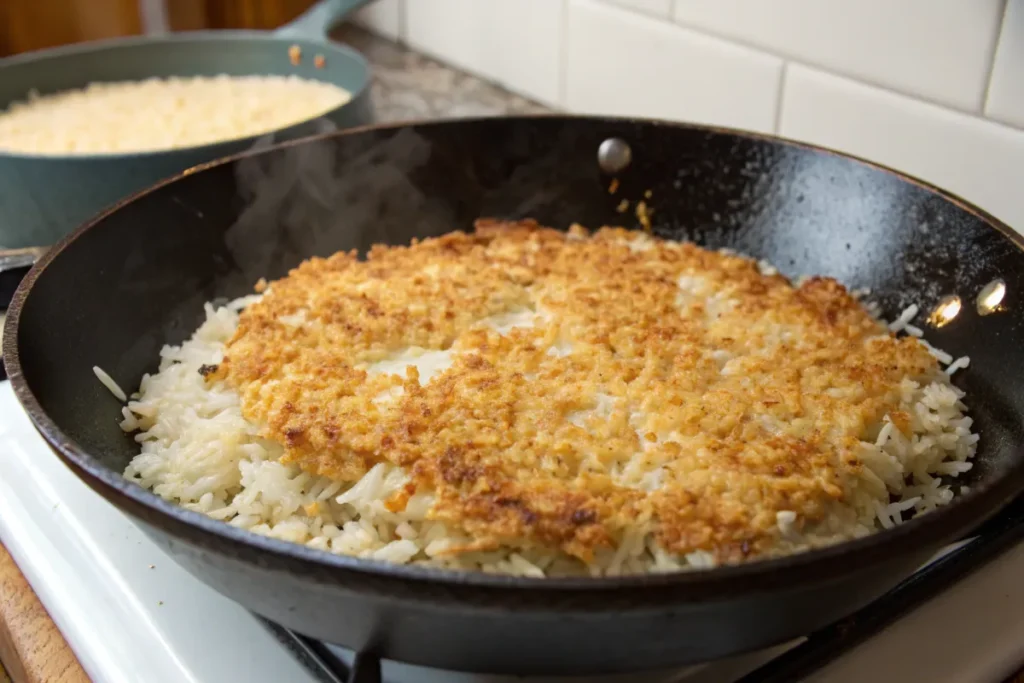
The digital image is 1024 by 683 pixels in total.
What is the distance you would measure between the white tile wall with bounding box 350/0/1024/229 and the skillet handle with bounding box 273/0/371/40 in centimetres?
39

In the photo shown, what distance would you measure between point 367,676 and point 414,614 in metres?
0.16

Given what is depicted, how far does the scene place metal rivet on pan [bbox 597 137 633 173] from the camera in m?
1.41

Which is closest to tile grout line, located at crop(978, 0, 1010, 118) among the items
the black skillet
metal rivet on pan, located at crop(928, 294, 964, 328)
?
the black skillet

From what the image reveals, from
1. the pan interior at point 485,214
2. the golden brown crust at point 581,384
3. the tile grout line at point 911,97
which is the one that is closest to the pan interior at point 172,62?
the pan interior at point 485,214

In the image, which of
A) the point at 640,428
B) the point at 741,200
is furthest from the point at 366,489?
the point at 741,200

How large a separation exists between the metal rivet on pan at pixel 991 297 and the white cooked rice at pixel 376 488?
68 mm

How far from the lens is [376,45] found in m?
2.62

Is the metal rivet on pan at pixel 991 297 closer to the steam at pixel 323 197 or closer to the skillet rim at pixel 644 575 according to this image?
the skillet rim at pixel 644 575

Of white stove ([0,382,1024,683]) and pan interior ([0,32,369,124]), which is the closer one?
white stove ([0,382,1024,683])

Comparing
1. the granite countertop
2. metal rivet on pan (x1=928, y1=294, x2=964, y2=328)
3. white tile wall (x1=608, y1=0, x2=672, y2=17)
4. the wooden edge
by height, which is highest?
white tile wall (x1=608, y1=0, x2=672, y2=17)

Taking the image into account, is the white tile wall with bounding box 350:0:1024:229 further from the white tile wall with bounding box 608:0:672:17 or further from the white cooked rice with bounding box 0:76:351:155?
the white cooked rice with bounding box 0:76:351:155

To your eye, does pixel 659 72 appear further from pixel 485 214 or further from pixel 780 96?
pixel 485 214

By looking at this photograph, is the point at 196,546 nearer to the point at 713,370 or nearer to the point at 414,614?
the point at 414,614

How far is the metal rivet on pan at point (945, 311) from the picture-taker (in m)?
1.13
